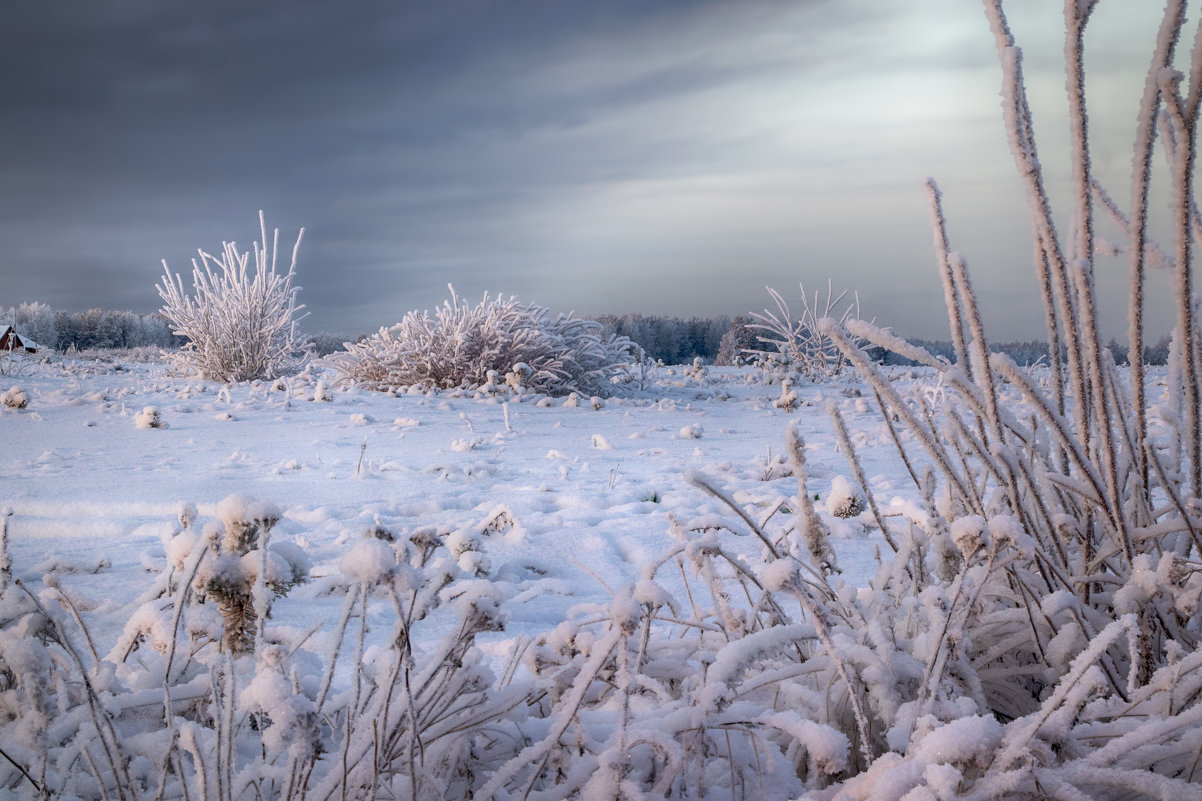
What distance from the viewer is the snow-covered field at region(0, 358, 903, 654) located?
224 cm

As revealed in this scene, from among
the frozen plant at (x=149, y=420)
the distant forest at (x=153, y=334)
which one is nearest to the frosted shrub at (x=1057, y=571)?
the frozen plant at (x=149, y=420)

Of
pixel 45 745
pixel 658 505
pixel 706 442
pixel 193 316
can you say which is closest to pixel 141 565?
pixel 45 745

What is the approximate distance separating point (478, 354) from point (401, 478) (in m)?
4.34

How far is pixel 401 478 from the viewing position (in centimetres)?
361

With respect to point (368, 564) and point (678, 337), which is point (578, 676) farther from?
point (678, 337)

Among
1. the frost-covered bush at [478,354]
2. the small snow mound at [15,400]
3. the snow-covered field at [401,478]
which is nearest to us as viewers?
the snow-covered field at [401,478]

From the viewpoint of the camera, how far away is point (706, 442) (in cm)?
521

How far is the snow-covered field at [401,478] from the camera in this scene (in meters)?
2.24

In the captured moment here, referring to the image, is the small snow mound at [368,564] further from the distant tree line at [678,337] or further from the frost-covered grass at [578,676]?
the distant tree line at [678,337]

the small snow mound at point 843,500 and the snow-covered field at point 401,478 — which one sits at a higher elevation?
the small snow mound at point 843,500

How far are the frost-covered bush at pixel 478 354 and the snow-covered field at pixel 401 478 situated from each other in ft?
2.09

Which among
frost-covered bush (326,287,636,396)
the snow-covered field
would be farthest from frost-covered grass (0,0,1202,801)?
frost-covered bush (326,287,636,396)

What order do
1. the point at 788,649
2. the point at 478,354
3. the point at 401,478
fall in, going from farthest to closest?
the point at 478,354, the point at 401,478, the point at 788,649

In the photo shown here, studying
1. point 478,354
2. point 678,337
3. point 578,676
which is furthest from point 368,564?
point 678,337
